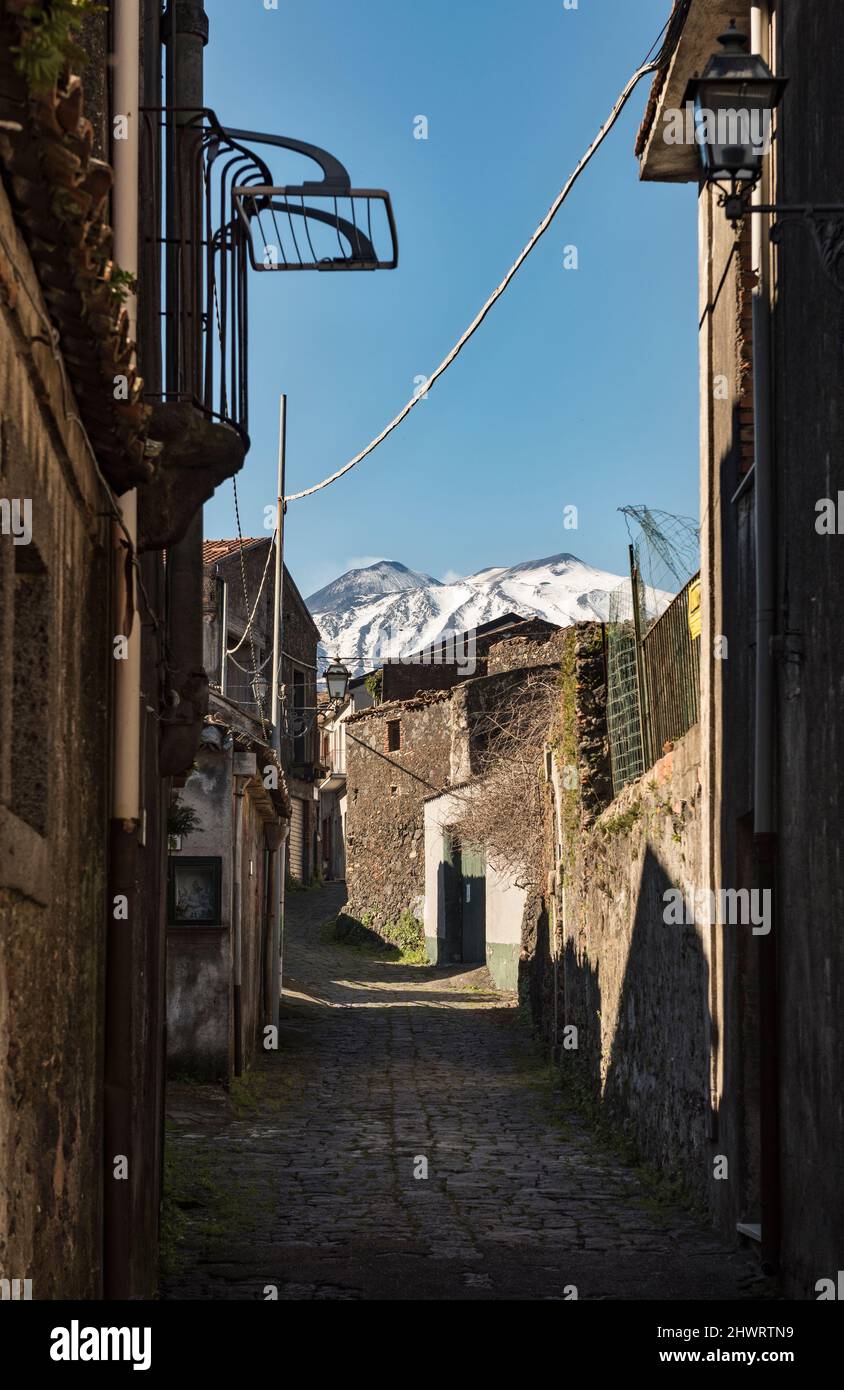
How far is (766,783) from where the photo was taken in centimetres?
734

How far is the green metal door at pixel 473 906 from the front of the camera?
30.5m

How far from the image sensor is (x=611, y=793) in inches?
611

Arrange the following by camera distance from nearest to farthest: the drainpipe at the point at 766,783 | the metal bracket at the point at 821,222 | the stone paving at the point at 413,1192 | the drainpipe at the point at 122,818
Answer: the drainpipe at the point at 122,818 → the metal bracket at the point at 821,222 → the drainpipe at the point at 766,783 → the stone paving at the point at 413,1192

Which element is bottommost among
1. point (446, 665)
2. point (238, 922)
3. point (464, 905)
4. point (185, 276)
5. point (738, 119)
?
point (464, 905)

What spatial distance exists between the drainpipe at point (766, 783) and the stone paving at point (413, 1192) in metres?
0.56

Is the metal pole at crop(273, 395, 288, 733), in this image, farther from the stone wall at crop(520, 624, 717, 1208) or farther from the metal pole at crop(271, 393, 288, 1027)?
the stone wall at crop(520, 624, 717, 1208)

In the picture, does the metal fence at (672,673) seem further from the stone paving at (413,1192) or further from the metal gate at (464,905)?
the metal gate at (464,905)

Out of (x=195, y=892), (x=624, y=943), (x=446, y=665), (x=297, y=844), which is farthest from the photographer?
(x=297, y=844)

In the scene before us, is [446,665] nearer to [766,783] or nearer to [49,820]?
→ [766,783]

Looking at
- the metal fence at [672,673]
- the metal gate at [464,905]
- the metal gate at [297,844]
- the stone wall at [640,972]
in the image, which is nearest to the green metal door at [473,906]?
the metal gate at [464,905]

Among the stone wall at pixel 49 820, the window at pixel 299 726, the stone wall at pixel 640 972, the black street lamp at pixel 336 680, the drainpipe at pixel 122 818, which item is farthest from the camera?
the window at pixel 299 726

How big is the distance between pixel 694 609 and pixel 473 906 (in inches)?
845

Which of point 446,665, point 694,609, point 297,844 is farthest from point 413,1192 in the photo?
point 297,844

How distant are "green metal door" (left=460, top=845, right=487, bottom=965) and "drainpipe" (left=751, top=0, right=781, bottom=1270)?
2262 centimetres
